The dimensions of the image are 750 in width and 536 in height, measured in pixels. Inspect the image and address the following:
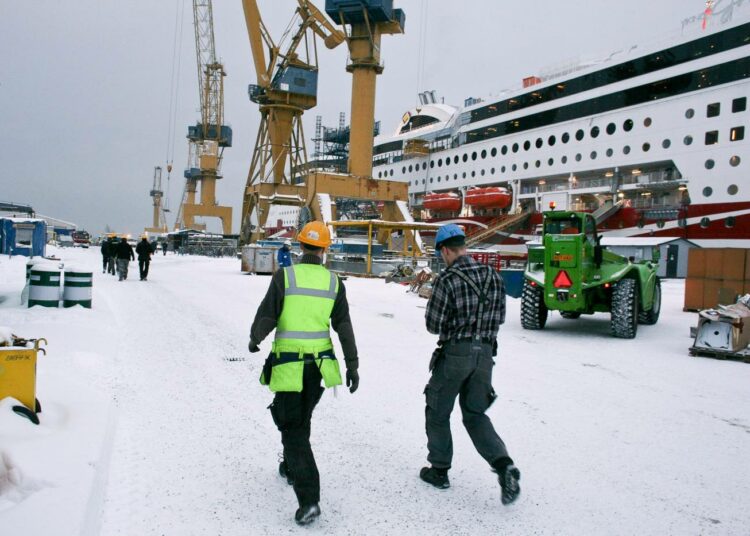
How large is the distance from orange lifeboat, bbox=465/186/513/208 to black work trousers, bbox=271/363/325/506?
32139 mm

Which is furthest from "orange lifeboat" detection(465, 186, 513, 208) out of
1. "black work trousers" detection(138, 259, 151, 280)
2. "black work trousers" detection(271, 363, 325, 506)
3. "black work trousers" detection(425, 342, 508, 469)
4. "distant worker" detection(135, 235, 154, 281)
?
"black work trousers" detection(271, 363, 325, 506)

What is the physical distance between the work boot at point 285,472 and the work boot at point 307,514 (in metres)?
0.50

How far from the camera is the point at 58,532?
2506 millimetres

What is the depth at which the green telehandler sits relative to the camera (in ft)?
31.1

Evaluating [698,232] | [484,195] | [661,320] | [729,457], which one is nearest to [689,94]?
[698,232]

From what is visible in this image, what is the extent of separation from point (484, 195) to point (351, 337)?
32.4 meters

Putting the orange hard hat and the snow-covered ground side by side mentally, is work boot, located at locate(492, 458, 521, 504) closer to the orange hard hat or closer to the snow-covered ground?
the snow-covered ground

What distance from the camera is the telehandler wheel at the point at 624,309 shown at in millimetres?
9516

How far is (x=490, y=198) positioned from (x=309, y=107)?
14.8 meters

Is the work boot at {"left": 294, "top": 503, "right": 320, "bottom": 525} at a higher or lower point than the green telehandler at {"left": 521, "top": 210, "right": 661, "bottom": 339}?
lower

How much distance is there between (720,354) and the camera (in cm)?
802

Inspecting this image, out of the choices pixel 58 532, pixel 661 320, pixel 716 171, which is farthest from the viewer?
pixel 716 171

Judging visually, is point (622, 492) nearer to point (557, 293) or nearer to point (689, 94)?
point (557, 293)

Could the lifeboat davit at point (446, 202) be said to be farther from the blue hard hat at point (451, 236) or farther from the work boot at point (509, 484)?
the work boot at point (509, 484)
